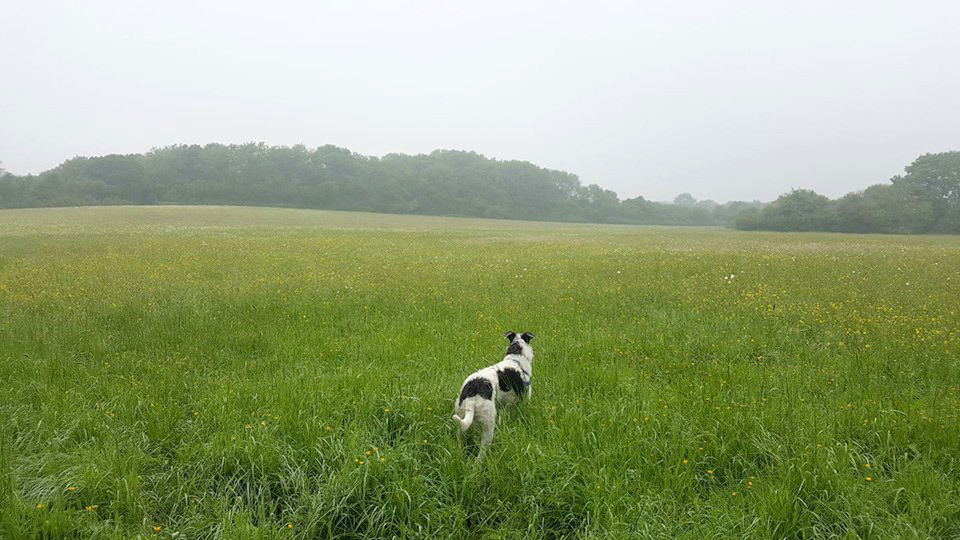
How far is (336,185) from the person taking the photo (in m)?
115

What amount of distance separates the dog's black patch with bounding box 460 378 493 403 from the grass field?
0.40 m

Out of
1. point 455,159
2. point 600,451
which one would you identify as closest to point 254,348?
point 600,451

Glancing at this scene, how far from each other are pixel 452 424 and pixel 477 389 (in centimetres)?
53

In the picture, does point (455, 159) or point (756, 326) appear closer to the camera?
point (756, 326)

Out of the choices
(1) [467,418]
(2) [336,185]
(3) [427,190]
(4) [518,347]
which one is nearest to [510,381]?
(4) [518,347]

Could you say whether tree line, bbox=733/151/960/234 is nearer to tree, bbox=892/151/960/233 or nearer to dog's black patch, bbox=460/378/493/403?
tree, bbox=892/151/960/233

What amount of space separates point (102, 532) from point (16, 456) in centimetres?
138

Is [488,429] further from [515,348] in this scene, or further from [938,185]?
[938,185]

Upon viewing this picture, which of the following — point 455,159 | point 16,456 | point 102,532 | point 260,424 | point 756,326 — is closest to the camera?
point 102,532

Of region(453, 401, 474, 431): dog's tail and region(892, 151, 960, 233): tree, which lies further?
region(892, 151, 960, 233): tree

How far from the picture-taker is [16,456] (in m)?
3.63

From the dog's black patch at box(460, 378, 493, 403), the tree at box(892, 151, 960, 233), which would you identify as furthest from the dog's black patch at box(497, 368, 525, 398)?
the tree at box(892, 151, 960, 233)

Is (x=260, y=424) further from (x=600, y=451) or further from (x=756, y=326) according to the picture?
(x=756, y=326)

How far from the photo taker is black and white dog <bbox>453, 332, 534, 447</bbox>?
3.89m
